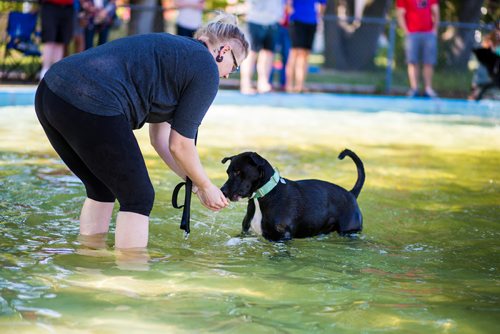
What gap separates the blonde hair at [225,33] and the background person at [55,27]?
8506 mm

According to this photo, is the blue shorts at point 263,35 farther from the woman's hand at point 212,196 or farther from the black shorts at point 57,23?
the woman's hand at point 212,196

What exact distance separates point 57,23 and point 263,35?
3300 mm

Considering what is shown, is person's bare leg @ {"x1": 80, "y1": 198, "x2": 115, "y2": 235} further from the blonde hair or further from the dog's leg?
the blonde hair

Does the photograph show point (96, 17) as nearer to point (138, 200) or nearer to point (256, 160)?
point (256, 160)

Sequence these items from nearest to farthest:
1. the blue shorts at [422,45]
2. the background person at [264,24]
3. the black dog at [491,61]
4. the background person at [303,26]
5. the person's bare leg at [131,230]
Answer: the person's bare leg at [131,230], the background person at [264,24], the background person at [303,26], the black dog at [491,61], the blue shorts at [422,45]

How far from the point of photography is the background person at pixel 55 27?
12.7m

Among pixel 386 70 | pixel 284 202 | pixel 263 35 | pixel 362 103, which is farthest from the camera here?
pixel 386 70

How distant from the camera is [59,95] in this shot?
14.2ft

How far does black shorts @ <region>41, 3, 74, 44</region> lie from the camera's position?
1270 cm

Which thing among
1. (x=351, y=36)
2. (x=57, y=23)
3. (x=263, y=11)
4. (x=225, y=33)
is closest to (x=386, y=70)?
(x=351, y=36)

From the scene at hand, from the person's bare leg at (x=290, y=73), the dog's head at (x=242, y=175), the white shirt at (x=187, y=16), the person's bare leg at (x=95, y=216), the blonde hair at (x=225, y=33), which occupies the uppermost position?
the blonde hair at (x=225, y=33)

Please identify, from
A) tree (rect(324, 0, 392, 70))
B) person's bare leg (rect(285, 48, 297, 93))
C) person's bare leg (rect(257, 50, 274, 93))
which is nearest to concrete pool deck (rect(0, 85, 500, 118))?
A: person's bare leg (rect(257, 50, 274, 93))

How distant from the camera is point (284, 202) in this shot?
5574 mm

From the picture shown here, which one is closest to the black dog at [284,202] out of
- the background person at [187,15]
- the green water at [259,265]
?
the green water at [259,265]
